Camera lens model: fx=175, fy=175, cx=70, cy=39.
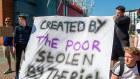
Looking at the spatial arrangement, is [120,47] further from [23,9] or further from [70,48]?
[23,9]

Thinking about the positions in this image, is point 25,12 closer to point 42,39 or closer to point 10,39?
point 10,39

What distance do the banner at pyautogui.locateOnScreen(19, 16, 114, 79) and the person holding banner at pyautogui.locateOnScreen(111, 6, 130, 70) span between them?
33 cm

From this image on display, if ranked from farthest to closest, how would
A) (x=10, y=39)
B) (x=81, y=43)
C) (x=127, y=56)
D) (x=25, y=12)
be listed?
(x=25, y=12) → (x=10, y=39) → (x=81, y=43) → (x=127, y=56)

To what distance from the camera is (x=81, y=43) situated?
119 inches

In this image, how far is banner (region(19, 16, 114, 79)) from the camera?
2.84 metres

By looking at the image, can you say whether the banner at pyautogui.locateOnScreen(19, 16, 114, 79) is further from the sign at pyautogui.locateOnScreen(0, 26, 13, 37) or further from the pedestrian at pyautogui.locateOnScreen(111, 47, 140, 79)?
the sign at pyautogui.locateOnScreen(0, 26, 13, 37)

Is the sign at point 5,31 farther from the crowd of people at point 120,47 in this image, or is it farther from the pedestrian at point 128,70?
the pedestrian at point 128,70

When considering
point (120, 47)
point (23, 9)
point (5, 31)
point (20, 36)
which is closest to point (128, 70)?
point (120, 47)

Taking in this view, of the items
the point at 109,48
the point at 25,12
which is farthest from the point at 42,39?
the point at 25,12

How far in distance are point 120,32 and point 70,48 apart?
101cm

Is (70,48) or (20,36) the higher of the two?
(20,36)

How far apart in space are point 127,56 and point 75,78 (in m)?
1.04

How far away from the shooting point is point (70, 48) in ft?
10.2

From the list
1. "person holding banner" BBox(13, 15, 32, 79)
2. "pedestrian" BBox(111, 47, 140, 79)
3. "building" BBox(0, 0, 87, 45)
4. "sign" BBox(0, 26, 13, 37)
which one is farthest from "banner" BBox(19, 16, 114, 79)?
"building" BBox(0, 0, 87, 45)
